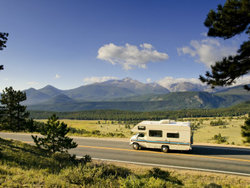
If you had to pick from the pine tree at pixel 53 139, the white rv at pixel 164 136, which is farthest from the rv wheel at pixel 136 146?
the pine tree at pixel 53 139

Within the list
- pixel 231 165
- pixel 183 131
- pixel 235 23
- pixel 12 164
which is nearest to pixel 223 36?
pixel 235 23

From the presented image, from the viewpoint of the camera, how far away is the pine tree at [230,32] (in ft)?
31.1

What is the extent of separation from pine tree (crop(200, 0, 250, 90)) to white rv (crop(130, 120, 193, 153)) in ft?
24.7

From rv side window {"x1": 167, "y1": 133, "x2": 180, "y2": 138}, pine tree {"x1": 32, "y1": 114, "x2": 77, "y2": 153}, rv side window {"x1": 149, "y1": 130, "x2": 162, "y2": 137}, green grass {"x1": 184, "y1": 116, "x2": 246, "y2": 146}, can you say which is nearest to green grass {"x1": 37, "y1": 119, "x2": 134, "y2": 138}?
rv side window {"x1": 149, "y1": 130, "x2": 162, "y2": 137}

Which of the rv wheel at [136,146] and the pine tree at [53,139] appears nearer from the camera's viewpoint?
Result: the pine tree at [53,139]

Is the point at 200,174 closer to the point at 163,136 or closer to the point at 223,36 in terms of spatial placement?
the point at 163,136

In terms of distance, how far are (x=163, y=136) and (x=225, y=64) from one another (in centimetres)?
989

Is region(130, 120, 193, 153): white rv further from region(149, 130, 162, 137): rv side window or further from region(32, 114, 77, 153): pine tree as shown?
region(32, 114, 77, 153): pine tree

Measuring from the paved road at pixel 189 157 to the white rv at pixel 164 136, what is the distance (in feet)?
2.46

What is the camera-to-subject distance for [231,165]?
13.7 meters

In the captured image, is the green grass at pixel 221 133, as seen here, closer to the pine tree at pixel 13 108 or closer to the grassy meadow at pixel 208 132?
the grassy meadow at pixel 208 132

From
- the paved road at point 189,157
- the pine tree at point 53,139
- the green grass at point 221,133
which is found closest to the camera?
the pine tree at point 53,139

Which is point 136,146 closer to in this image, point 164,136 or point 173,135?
point 164,136

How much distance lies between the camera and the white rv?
16.5 m
